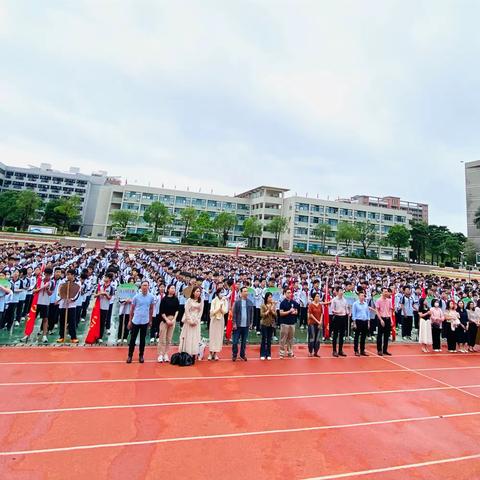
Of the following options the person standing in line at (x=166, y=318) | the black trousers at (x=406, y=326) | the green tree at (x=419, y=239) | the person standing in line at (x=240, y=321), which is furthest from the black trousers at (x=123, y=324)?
the green tree at (x=419, y=239)

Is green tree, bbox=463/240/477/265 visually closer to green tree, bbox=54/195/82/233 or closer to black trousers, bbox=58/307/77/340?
black trousers, bbox=58/307/77/340

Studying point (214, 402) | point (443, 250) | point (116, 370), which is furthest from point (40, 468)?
point (443, 250)

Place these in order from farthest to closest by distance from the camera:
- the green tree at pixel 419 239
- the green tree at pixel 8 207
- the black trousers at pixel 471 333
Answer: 1. the green tree at pixel 419 239
2. the green tree at pixel 8 207
3. the black trousers at pixel 471 333

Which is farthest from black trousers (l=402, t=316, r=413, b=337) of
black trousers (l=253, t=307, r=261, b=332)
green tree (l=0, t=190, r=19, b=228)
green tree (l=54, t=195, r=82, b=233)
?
green tree (l=0, t=190, r=19, b=228)

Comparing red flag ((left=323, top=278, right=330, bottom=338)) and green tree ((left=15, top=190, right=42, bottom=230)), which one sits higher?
green tree ((left=15, top=190, right=42, bottom=230))

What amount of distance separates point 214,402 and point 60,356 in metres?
3.78

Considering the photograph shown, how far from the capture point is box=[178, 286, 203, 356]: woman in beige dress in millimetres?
6680

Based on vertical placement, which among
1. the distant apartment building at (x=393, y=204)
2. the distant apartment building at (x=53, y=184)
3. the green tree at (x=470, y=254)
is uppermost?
the distant apartment building at (x=393, y=204)

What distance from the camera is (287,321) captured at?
7.67m

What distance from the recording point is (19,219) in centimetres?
5128

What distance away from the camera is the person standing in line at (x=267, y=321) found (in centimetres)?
740

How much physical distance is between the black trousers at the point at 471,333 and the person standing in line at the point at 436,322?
3.68 feet

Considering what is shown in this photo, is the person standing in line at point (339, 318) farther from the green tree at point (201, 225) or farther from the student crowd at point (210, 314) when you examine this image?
the green tree at point (201, 225)

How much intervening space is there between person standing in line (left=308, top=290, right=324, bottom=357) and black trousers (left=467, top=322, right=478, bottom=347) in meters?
5.61
